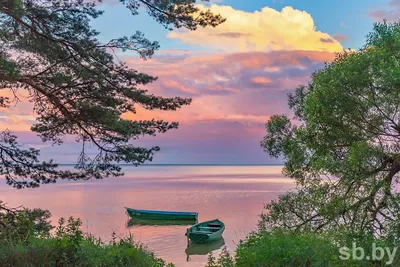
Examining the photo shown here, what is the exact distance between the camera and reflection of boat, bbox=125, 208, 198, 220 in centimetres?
2861

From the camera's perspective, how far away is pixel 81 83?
9.19 m

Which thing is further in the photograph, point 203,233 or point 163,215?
point 163,215

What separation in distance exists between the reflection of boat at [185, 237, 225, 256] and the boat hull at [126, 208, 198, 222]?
7.07 metres

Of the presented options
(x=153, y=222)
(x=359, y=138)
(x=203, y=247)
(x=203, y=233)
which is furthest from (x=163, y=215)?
(x=359, y=138)

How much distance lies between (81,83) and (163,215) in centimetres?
2136

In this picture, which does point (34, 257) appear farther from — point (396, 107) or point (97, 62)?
point (396, 107)

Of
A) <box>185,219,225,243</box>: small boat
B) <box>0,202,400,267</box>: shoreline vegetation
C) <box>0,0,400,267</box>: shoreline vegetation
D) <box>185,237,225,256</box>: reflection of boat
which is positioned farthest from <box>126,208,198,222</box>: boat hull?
<box>0,202,400,267</box>: shoreline vegetation

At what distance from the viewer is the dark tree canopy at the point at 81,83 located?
29.3 ft

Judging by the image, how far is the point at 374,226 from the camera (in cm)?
705

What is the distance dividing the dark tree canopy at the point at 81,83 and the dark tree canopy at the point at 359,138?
3.48 m

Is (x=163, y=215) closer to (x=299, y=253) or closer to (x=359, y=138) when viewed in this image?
(x=359, y=138)

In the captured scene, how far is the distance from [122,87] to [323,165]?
16.6 feet

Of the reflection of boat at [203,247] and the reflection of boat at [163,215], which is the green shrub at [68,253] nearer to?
the reflection of boat at [203,247]

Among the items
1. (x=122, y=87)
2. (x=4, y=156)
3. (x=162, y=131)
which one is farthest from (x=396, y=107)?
(x=4, y=156)
